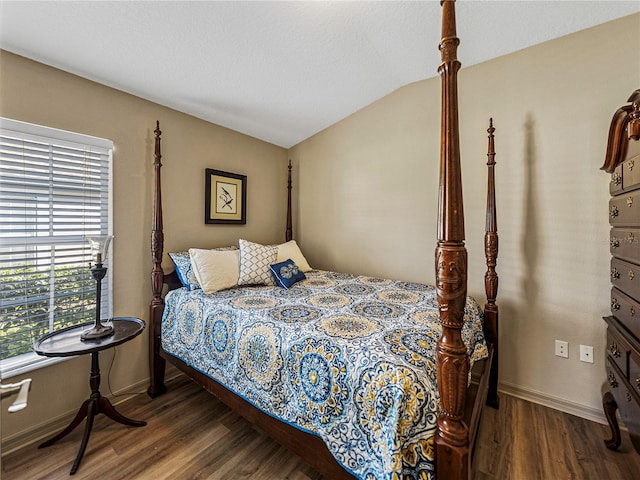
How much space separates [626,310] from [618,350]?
22cm

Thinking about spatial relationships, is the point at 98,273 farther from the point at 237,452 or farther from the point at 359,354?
the point at 359,354

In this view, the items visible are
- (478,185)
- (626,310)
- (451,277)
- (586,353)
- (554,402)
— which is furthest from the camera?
(478,185)

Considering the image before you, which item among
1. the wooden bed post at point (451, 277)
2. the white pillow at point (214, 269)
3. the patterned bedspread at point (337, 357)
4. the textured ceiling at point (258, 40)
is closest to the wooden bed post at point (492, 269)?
the patterned bedspread at point (337, 357)

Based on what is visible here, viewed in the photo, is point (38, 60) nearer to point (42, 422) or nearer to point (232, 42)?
point (232, 42)

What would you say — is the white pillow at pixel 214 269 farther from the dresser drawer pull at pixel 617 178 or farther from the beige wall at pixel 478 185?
the dresser drawer pull at pixel 617 178

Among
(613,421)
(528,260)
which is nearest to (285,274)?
(528,260)

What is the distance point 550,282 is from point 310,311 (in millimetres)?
1792

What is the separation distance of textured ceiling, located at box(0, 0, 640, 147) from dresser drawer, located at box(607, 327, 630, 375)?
6.49ft

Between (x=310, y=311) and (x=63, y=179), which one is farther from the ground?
(x=63, y=179)

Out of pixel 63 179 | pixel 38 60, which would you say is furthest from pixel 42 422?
pixel 38 60

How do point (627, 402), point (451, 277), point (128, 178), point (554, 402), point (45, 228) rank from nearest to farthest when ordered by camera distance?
point (451, 277) → point (627, 402) → point (45, 228) → point (554, 402) → point (128, 178)

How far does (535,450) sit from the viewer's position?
1.69 m

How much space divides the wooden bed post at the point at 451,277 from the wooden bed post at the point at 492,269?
1321mm

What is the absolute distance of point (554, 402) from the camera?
2078 mm
